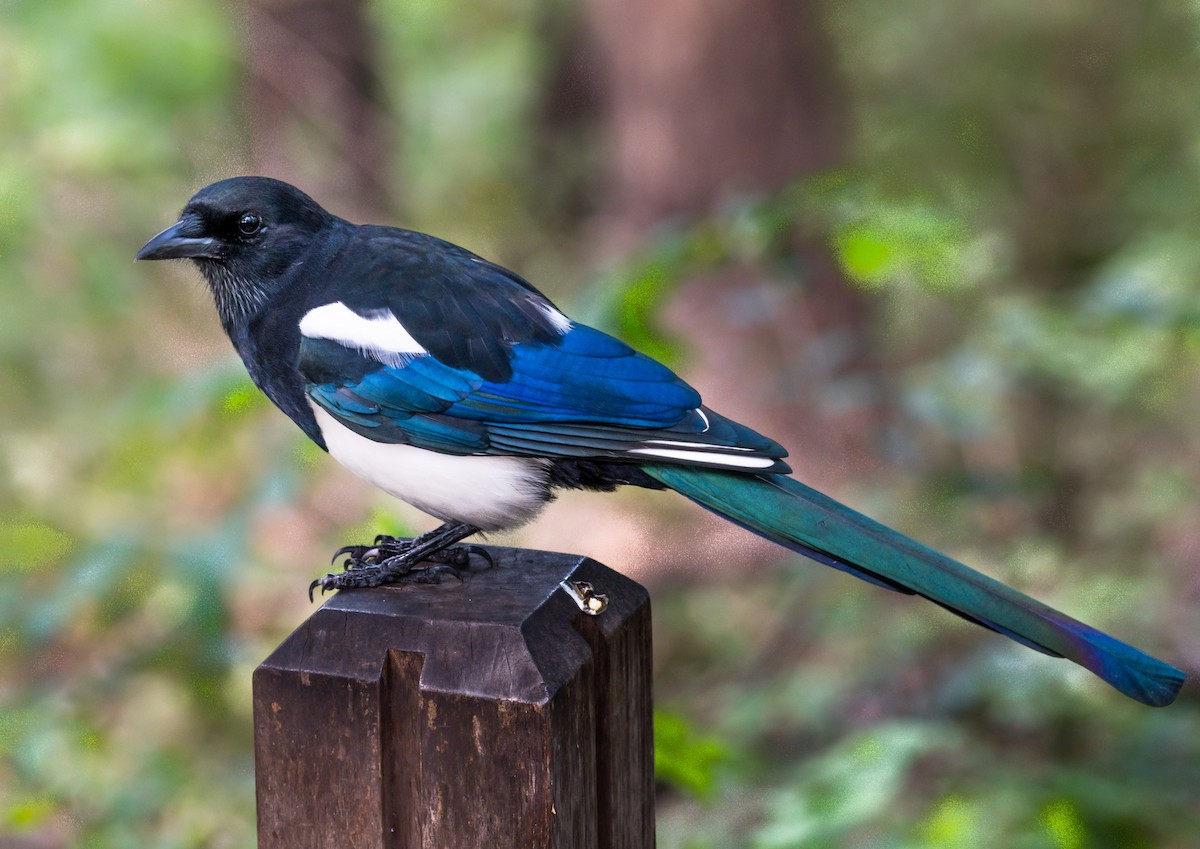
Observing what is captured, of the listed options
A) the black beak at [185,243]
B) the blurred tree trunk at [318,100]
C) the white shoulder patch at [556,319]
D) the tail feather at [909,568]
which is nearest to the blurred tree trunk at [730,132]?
the blurred tree trunk at [318,100]

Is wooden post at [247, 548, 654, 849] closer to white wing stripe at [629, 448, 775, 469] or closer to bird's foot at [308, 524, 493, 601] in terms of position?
bird's foot at [308, 524, 493, 601]

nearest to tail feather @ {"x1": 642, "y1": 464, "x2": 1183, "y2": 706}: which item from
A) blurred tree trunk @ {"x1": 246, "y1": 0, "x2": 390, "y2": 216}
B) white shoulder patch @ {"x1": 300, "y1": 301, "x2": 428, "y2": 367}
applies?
white shoulder patch @ {"x1": 300, "y1": 301, "x2": 428, "y2": 367}

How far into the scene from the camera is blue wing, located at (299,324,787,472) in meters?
2.04

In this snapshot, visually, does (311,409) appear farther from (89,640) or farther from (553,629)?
(89,640)

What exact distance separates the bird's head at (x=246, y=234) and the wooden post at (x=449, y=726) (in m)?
0.72

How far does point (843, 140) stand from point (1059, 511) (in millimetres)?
2278

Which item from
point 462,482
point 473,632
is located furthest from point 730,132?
point 473,632

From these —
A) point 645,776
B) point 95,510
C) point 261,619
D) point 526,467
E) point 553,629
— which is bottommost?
point 645,776

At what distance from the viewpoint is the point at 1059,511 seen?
16.7 ft

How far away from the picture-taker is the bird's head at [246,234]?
226cm

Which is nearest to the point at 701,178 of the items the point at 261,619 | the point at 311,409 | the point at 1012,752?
the point at 261,619

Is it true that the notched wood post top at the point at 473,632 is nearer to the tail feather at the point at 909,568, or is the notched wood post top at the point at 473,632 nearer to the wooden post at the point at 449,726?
the wooden post at the point at 449,726

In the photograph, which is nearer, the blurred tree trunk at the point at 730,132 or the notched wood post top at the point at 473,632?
the notched wood post top at the point at 473,632

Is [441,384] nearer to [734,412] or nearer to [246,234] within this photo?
[246,234]
